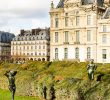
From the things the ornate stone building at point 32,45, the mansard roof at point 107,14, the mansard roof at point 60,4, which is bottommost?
the ornate stone building at point 32,45

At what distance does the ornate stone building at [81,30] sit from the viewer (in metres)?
66.6

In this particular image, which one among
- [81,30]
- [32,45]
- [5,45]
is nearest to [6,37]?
[5,45]

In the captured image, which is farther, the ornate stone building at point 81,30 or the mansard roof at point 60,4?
the mansard roof at point 60,4

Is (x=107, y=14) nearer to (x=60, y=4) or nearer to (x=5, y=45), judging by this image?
(x=60, y=4)

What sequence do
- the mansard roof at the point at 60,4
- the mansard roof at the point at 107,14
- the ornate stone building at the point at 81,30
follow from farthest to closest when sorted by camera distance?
the mansard roof at the point at 60,4 < the mansard roof at the point at 107,14 < the ornate stone building at the point at 81,30

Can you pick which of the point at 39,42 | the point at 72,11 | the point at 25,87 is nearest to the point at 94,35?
the point at 72,11

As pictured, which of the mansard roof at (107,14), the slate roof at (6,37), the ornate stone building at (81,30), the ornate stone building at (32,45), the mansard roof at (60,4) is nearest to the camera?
the ornate stone building at (81,30)

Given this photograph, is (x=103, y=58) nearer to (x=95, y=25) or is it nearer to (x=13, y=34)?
(x=95, y=25)

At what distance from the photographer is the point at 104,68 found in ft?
136

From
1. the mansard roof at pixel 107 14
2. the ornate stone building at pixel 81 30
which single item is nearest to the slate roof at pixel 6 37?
the ornate stone building at pixel 81 30

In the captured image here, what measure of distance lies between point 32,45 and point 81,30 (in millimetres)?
61737

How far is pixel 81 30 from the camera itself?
228ft

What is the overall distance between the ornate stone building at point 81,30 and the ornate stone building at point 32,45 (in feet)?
165

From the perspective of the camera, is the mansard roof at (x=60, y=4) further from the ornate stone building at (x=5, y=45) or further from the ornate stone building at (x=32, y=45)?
the ornate stone building at (x=5, y=45)
